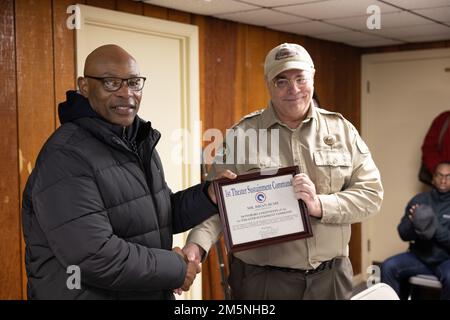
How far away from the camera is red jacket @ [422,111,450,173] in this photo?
4508mm

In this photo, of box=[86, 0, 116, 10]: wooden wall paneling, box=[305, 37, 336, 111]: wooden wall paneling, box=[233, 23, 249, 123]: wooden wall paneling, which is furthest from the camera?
box=[305, 37, 336, 111]: wooden wall paneling

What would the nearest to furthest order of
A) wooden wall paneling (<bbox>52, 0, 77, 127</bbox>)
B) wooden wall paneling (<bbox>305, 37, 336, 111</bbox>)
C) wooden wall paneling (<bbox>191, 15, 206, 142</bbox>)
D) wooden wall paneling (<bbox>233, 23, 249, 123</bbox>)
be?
1. wooden wall paneling (<bbox>52, 0, 77, 127</bbox>)
2. wooden wall paneling (<bbox>191, 15, 206, 142</bbox>)
3. wooden wall paneling (<bbox>233, 23, 249, 123</bbox>)
4. wooden wall paneling (<bbox>305, 37, 336, 111</bbox>)

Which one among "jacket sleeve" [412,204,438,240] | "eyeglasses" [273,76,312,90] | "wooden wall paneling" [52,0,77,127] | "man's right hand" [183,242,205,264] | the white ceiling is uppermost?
the white ceiling

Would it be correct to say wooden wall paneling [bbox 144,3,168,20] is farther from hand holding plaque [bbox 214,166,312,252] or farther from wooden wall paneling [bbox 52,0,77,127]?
hand holding plaque [bbox 214,166,312,252]

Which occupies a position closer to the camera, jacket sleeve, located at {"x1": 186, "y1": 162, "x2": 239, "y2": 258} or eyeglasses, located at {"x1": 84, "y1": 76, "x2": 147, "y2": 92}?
eyeglasses, located at {"x1": 84, "y1": 76, "x2": 147, "y2": 92}

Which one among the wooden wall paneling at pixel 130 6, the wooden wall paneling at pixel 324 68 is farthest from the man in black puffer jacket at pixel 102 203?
the wooden wall paneling at pixel 324 68

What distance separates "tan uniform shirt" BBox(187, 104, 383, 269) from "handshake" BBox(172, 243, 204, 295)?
4 centimetres

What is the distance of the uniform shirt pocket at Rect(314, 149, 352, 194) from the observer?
2.13 m

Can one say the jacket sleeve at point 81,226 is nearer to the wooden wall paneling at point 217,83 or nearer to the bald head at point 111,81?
the bald head at point 111,81

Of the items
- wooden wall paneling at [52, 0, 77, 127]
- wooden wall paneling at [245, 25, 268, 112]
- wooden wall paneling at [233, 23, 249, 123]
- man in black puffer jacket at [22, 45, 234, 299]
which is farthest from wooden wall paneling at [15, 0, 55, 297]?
wooden wall paneling at [245, 25, 268, 112]

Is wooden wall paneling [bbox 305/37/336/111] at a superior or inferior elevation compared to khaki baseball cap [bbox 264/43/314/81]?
superior

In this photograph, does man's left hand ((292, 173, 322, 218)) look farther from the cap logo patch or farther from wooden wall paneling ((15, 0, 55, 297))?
wooden wall paneling ((15, 0, 55, 297))

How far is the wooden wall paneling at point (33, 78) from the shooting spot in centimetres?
258

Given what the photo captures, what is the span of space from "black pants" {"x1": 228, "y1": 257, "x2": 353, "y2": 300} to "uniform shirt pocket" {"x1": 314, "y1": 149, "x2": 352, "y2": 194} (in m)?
0.30
